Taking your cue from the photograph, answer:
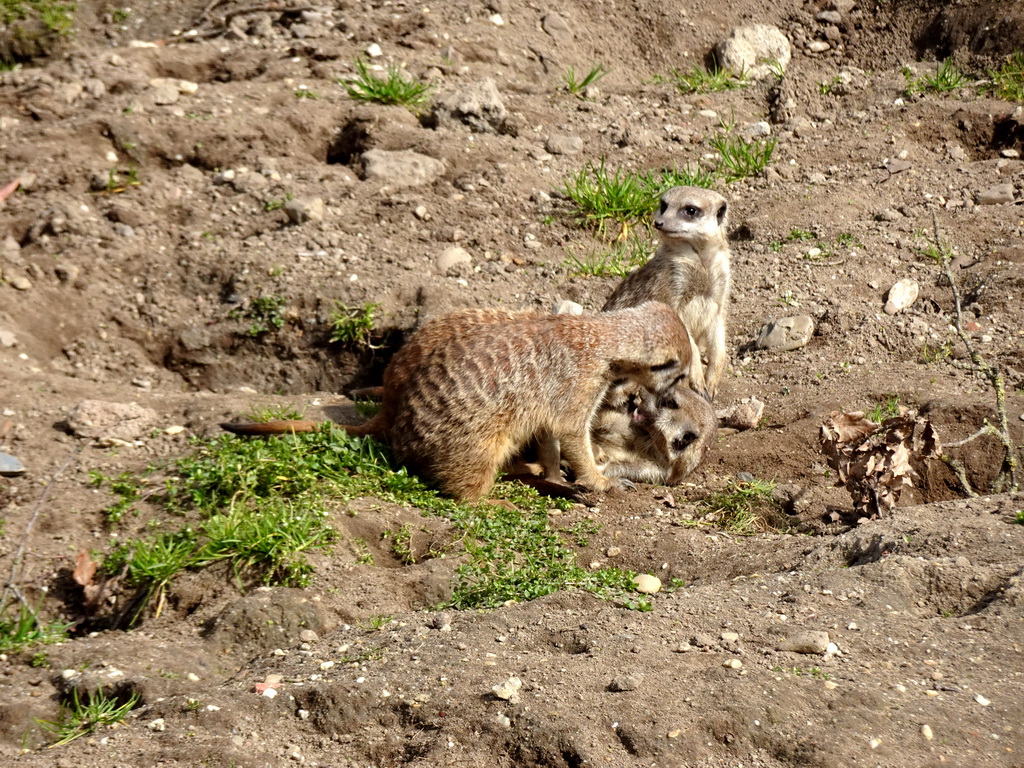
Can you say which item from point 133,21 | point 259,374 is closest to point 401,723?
point 259,374

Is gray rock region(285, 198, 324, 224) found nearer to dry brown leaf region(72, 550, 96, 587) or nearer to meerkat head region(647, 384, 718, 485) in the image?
meerkat head region(647, 384, 718, 485)

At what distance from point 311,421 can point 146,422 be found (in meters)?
0.74

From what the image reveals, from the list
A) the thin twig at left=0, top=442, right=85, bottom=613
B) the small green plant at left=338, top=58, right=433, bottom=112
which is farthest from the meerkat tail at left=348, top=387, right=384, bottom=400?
the small green plant at left=338, top=58, right=433, bottom=112

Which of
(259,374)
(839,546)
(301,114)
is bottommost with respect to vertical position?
(259,374)

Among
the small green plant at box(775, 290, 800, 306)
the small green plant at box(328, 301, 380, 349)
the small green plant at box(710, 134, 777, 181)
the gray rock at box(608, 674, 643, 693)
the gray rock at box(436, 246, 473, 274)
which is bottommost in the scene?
the small green plant at box(328, 301, 380, 349)

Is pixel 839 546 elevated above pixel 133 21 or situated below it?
below

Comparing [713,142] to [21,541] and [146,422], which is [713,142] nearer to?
[146,422]

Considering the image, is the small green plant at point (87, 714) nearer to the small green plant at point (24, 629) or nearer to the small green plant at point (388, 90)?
the small green plant at point (24, 629)

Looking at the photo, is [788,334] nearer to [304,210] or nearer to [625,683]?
[304,210]

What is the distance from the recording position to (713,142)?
22.2ft

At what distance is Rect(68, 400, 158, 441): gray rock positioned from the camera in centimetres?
456

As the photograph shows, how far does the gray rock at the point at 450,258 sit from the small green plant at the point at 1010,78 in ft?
11.9

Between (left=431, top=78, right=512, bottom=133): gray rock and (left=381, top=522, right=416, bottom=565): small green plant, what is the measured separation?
11.3ft

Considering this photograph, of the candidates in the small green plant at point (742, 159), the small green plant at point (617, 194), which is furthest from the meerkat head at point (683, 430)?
the small green plant at point (742, 159)
